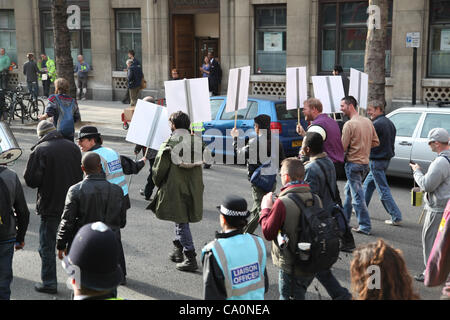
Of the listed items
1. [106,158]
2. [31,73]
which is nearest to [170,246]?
[106,158]

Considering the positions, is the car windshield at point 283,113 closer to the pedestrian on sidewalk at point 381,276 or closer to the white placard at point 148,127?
the white placard at point 148,127

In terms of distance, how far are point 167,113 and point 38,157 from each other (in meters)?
1.96

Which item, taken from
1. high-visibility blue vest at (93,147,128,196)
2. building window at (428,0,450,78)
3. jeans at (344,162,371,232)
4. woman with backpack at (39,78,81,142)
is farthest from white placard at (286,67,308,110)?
building window at (428,0,450,78)

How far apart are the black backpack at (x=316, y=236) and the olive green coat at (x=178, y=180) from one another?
2.27 meters

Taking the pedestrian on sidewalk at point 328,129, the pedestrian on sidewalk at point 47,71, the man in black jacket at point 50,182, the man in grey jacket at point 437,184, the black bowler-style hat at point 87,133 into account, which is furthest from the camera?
the pedestrian on sidewalk at point 47,71

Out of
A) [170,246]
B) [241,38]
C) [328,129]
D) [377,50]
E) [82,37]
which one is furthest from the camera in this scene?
[82,37]

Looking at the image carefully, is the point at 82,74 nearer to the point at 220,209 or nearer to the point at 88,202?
the point at 88,202

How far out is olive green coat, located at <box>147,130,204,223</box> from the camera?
696cm

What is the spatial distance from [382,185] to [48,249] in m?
4.84

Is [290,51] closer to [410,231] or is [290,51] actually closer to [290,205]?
[410,231]

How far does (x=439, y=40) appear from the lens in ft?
61.2

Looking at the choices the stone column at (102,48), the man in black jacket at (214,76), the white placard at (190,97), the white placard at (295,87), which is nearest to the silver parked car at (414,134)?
the white placard at (295,87)

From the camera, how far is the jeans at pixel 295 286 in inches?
197

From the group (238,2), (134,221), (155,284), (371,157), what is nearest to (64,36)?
(238,2)
